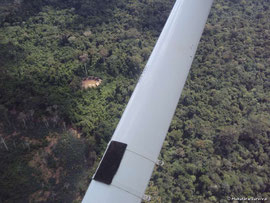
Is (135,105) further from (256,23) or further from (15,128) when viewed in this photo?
(256,23)

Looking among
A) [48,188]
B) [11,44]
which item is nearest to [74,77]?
[11,44]

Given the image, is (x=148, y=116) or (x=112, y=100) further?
(x=112, y=100)

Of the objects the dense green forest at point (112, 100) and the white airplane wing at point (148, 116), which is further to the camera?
the dense green forest at point (112, 100)

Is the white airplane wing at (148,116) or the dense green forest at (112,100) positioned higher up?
the white airplane wing at (148,116)

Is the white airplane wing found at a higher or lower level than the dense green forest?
higher
